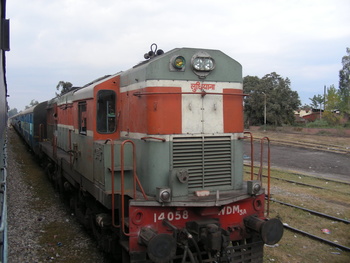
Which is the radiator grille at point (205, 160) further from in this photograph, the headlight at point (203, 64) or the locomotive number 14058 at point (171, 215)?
the headlight at point (203, 64)

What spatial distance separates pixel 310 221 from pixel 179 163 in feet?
15.2

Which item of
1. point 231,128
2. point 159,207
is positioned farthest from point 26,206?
point 231,128

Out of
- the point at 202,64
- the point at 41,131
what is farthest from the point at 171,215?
the point at 41,131

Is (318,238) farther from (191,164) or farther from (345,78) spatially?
(345,78)

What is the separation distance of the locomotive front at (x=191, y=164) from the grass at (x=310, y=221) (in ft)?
4.75

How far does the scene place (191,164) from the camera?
473cm

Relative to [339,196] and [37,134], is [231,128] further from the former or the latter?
[37,134]

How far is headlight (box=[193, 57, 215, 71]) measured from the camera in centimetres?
475

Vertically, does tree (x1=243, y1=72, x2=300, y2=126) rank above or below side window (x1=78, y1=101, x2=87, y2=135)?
above

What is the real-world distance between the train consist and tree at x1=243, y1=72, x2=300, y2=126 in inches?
1649

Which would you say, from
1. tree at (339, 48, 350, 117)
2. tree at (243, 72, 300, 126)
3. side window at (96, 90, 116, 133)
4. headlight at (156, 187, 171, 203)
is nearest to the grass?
headlight at (156, 187, 171, 203)

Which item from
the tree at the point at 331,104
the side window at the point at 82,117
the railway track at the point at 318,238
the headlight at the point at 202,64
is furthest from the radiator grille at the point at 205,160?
the tree at the point at 331,104

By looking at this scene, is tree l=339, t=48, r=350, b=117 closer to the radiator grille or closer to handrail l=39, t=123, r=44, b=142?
handrail l=39, t=123, r=44, b=142

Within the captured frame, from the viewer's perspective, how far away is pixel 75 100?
677 cm
